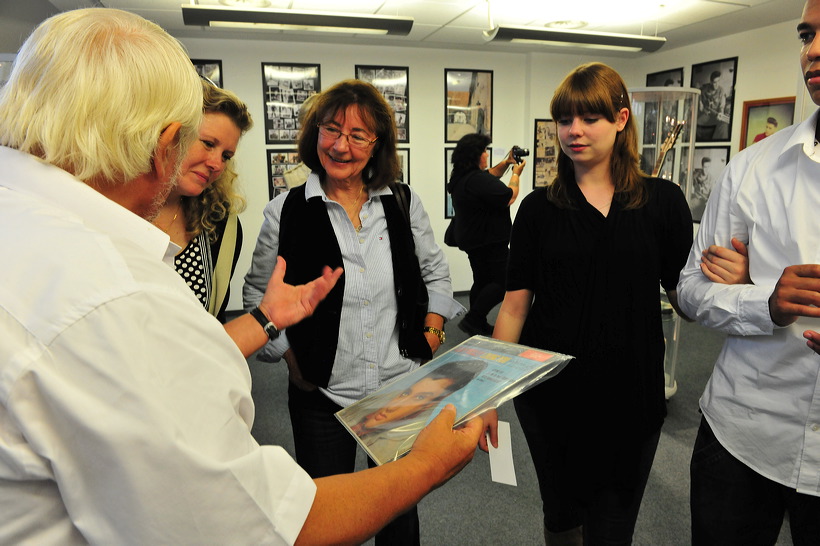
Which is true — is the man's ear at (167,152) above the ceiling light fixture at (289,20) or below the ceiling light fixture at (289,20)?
below

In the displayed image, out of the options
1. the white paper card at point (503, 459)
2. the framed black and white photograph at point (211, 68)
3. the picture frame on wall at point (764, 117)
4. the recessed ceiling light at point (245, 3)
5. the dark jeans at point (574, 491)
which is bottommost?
the dark jeans at point (574, 491)

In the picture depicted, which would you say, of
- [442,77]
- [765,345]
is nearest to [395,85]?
[442,77]

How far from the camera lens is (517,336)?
175cm

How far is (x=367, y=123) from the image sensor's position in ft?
5.74

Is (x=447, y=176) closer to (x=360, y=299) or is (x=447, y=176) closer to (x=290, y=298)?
(x=360, y=299)

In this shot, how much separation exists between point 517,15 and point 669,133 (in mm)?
2221

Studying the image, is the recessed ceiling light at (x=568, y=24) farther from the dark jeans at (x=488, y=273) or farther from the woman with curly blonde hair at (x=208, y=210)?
the woman with curly blonde hair at (x=208, y=210)

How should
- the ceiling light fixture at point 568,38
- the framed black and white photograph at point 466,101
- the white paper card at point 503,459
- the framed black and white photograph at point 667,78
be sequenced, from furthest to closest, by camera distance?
the framed black and white photograph at point 466,101 → the framed black and white photograph at point 667,78 → the ceiling light fixture at point 568,38 → the white paper card at point 503,459

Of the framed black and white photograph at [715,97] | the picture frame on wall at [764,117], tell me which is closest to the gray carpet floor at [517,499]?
the picture frame on wall at [764,117]

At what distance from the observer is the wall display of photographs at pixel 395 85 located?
6.03 metres

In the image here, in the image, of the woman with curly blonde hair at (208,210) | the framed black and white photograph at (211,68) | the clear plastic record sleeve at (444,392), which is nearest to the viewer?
the clear plastic record sleeve at (444,392)

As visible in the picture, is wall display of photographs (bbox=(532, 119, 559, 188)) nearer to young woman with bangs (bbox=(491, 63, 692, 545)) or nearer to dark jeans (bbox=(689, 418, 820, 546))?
young woman with bangs (bbox=(491, 63, 692, 545))

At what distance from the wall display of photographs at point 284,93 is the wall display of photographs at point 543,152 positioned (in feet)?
8.88

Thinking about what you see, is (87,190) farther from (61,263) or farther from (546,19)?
(546,19)
